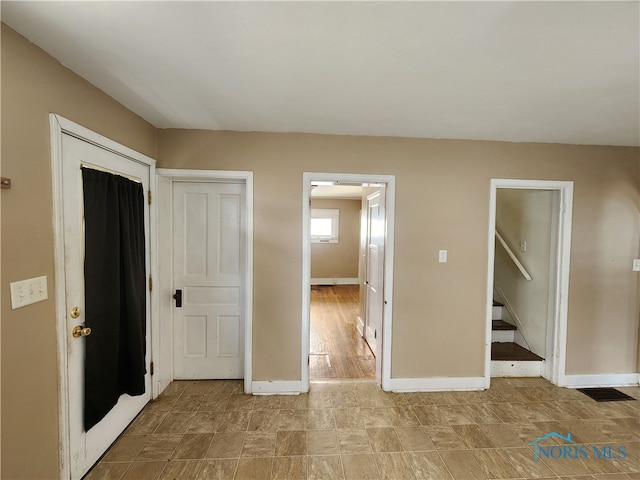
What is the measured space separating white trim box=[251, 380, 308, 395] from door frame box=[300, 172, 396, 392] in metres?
0.06

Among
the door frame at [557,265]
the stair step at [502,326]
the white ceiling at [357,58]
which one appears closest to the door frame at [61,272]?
the white ceiling at [357,58]

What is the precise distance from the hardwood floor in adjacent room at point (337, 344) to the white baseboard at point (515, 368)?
1245mm

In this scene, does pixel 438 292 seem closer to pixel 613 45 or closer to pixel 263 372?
pixel 263 372

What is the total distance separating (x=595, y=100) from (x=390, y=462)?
104 inches

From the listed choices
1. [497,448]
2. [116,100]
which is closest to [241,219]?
[116,100]

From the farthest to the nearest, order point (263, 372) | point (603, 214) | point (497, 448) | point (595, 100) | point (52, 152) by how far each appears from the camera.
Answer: point (603, 214) → point (263, 372) → point (497, 448) → point (595, 100) → point (52, 152)

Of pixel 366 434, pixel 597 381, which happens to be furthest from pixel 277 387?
pixel 597 381

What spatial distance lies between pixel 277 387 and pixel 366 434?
88cm

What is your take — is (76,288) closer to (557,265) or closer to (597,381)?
(557,265)

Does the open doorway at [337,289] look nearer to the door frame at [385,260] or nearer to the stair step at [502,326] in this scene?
the door frame at [385,260]

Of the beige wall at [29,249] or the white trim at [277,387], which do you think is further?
the white trim at [277,387]

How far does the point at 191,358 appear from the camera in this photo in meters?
2.81

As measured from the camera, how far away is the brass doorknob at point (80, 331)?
63.4 inches

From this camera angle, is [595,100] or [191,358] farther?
[191,358]
